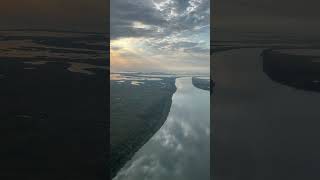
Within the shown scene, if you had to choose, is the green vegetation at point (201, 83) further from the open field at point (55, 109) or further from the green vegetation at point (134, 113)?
the open field at point (55, 109)

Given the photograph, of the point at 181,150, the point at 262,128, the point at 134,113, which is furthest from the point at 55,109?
the point at 262,128

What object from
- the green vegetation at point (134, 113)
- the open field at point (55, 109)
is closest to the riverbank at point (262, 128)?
the green vegetation at point (134, 113)

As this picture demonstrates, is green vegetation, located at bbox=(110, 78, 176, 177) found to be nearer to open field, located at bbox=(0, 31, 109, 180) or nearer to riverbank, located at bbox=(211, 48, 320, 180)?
open field, located at bbox=(0, 31, 109, 180)

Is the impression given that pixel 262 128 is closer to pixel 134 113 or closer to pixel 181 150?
pixel 181 150

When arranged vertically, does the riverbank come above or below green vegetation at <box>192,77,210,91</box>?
below

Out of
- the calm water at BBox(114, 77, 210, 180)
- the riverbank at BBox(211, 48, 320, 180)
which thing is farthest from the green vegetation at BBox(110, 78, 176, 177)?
the riverbank at BBox(211, 48, 320, 180)

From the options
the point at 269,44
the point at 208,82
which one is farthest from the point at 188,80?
the point at 269,44
